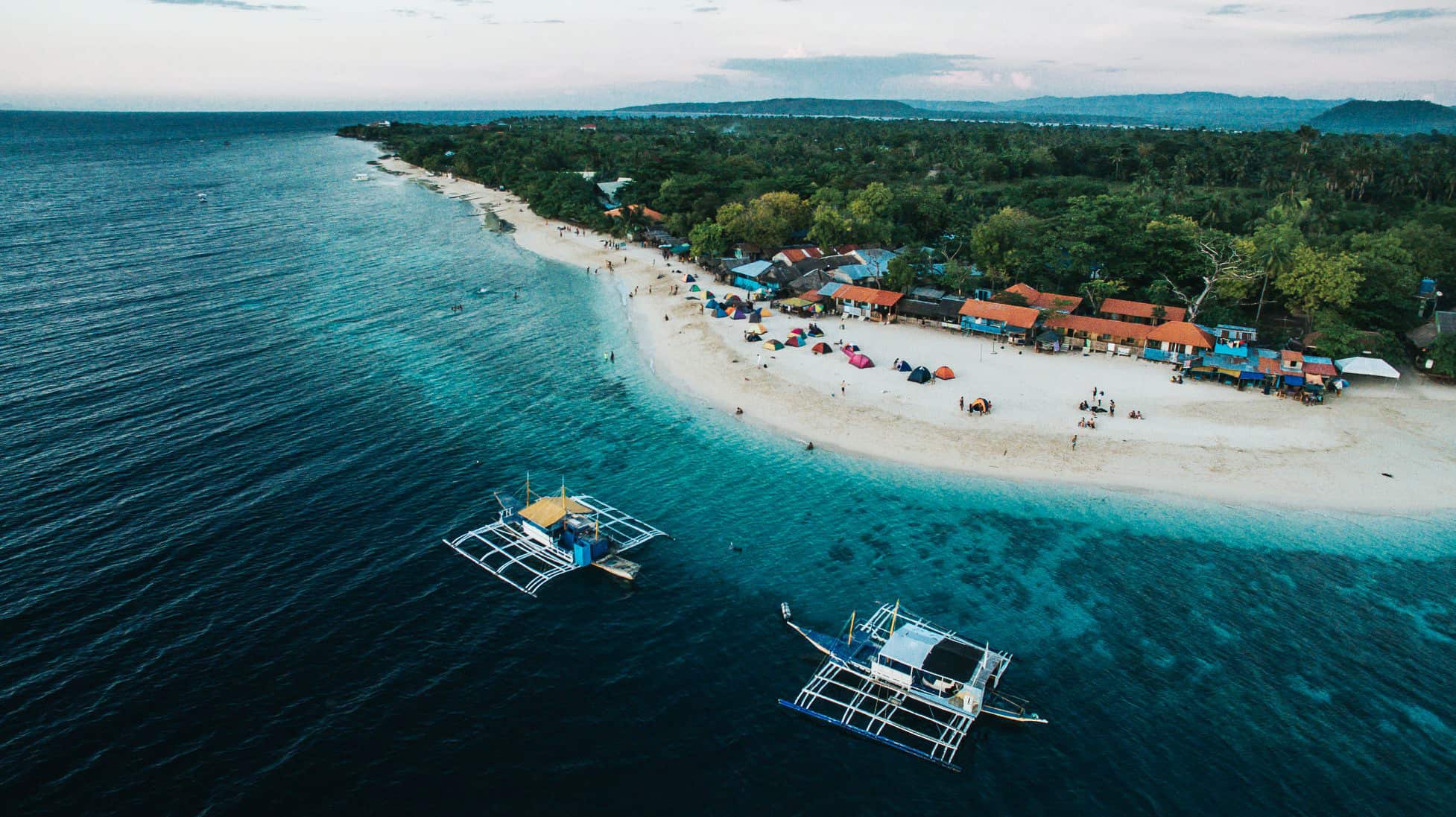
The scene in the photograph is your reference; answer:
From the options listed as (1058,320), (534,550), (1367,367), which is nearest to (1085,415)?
(1058,320)

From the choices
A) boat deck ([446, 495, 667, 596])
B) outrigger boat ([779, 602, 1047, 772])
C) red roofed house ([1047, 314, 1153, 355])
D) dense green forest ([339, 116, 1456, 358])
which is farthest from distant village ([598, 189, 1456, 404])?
outrigger boat ([779, 602, 1047, 772])

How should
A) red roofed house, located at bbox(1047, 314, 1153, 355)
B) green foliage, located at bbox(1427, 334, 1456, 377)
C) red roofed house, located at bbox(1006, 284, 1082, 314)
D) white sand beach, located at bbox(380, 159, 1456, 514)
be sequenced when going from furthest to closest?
red roofed house, located at bbox(1006, 284, 1082, 314) < red roofed house, located at bbox(1047, 314, 1153, 355) < green foliage, located at bbox(1427, 334, 1456, 377) < white sand beach, located at bbox(380, 159, 1456, 514)

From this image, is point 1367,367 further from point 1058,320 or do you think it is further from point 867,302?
point 867,302

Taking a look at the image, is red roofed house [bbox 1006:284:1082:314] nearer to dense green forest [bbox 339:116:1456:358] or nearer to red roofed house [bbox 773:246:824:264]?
Result: dense green forest [bbox 339:116:1456:358]

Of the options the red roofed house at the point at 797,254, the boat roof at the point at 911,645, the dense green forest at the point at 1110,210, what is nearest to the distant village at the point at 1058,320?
the red roofed house at the point at 797,254

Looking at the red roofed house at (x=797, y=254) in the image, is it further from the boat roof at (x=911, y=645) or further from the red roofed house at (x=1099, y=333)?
the boat roof at (x=911, y=645)
